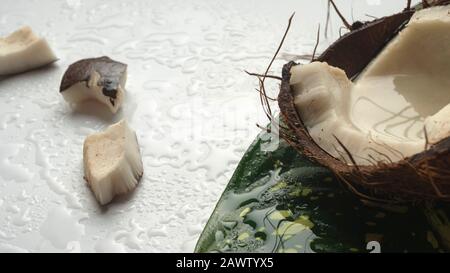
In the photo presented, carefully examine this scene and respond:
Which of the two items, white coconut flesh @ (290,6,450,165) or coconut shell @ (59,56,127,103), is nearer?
white coconut flesh @ (290,6,450,165)

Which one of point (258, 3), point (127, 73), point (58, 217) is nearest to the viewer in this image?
point (58, 217)

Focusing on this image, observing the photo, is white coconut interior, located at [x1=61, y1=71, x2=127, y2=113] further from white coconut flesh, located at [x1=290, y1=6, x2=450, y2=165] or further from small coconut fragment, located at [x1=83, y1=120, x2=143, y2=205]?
white coconut flesh, located at [x1=290, y1=6, x2=450, y2=165]

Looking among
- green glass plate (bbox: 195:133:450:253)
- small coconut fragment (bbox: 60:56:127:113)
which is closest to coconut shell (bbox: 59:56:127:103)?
small coconut fragment (bbox: 60:56:127:113)

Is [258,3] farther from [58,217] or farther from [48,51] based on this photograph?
[58,217]

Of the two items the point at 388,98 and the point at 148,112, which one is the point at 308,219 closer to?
the point at 388,98

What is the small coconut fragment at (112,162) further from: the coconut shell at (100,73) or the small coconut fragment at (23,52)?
the small coconut fragment at (23,52)

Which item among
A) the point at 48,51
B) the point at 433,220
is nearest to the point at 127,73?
the point at 48,51
